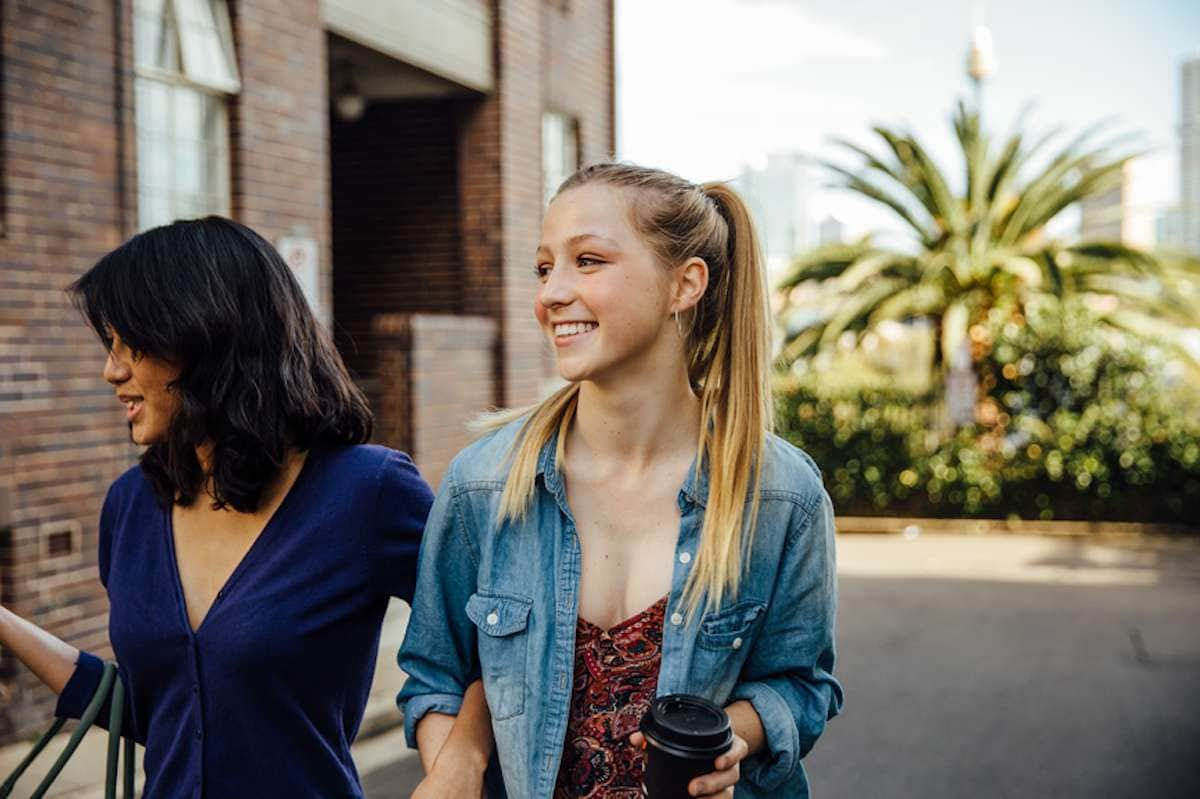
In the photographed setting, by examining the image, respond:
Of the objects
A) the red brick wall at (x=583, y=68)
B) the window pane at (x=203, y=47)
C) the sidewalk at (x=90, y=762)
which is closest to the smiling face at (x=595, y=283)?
the sidewalk at (x=90, y=762)

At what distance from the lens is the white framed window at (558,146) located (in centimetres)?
1402

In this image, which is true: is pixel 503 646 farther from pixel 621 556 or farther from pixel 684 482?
pixel 684 482

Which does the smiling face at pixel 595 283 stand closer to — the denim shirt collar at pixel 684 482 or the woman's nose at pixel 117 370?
the denim shirt collar at pixel 684 482

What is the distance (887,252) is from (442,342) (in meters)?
9.08

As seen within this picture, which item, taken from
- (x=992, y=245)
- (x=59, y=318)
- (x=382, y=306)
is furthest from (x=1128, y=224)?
(x=59, y=318)

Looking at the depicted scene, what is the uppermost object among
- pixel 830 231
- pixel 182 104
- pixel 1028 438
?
pixel 830 231

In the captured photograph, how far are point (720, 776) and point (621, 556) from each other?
0.47 m

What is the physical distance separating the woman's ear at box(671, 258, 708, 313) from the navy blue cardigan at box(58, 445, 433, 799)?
0.72m

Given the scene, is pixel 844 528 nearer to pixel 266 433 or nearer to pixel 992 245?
pixel 992 245

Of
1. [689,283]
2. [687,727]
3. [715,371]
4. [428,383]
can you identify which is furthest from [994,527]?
[687,727]

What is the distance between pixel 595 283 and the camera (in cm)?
216

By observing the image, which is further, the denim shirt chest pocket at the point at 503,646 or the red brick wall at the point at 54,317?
the red brick wall at the point at 54,317

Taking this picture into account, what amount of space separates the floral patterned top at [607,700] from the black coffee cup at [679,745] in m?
0.28

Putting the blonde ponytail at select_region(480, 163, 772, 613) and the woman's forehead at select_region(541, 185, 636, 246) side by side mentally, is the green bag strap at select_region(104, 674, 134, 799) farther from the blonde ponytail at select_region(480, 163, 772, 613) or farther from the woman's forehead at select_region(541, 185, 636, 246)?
the woman's forehead at select_region(541, 185, 636, 246)
